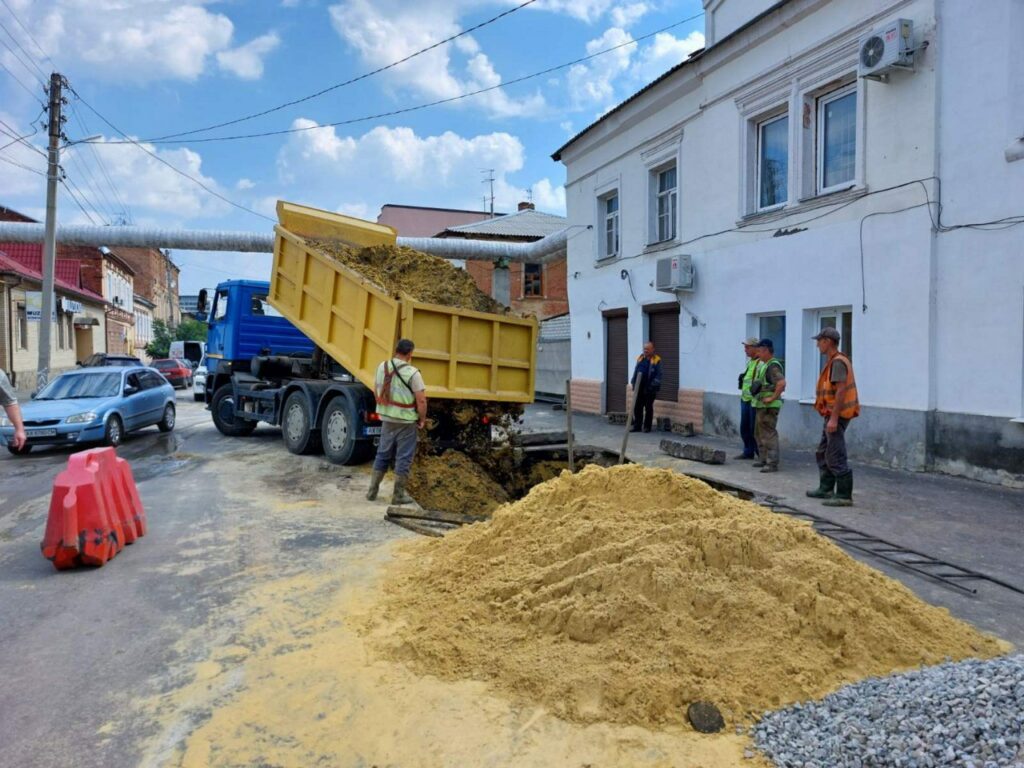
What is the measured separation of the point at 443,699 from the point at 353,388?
20.9 feet

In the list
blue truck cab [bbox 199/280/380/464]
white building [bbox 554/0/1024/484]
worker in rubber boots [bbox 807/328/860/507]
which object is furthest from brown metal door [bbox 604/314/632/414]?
worker in rubber boots [bbox 807/328/860/507]

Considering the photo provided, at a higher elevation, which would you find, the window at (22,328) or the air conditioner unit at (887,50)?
the air conditioner unit at (887,50)

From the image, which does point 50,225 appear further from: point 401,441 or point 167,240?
point 401,441

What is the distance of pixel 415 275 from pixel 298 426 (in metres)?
3.07

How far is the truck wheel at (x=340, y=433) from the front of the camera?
9312 mm

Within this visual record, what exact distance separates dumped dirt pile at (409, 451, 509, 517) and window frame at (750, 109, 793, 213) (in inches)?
259

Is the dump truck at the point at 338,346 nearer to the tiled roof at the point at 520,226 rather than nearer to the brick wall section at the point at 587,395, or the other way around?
the brick wall section at the point at 587,395

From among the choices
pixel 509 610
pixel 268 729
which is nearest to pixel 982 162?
pixel 509 610

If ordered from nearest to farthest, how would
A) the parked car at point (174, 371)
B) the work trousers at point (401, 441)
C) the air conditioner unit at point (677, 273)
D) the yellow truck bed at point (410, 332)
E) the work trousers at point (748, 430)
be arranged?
the work trousers at point (401, 441)
the yellow truck bed at point (410, 332)
the work trousers at point (748, 430)
the air conditioner unit at point (677, 273)
the parked car at point (174, 371)

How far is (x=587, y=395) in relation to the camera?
17.3m

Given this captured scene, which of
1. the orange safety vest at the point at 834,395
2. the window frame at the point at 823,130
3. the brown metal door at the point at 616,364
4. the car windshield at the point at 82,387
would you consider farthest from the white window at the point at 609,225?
the car windshield at the point at 82,387

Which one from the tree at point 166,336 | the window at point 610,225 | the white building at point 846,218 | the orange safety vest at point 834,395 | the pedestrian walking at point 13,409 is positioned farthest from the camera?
the tree at point 166,336

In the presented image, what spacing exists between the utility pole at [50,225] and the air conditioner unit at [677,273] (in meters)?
16.0

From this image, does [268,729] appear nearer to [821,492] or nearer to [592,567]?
[592,567]
